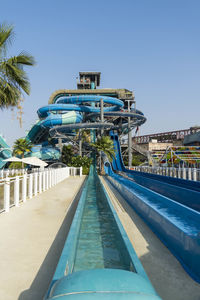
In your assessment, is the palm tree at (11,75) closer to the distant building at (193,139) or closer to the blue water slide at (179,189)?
the blue water slide at (179,189)

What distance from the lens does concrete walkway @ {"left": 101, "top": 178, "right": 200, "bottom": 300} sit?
8.98 ft

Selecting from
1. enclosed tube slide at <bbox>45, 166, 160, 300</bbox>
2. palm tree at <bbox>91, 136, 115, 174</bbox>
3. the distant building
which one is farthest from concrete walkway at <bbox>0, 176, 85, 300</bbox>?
the distant building

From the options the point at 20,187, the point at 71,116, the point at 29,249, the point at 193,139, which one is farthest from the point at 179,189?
the point at 193,139

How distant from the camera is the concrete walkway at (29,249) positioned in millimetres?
2818

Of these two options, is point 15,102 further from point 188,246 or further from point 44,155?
point 44,155

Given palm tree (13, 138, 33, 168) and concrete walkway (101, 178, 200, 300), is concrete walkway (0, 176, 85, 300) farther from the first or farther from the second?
palm tree (13, 138, 33, 168)

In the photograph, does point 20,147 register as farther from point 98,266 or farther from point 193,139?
point 98,266

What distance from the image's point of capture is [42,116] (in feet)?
136

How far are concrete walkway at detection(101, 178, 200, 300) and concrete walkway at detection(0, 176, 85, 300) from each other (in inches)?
52.0

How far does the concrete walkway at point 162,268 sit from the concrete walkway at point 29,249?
132 centimetres

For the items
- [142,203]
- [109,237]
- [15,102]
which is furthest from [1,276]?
[15,102]

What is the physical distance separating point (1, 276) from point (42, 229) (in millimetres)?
2216

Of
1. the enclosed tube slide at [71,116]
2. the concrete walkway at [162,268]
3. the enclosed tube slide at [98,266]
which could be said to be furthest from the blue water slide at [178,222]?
the enclosed tube slide at [71,116]

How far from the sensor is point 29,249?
4055 mm
